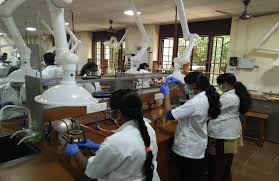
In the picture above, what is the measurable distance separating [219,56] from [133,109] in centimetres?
493

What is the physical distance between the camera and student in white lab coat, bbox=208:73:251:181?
98.4 inches

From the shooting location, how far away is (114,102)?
1310 millimetres

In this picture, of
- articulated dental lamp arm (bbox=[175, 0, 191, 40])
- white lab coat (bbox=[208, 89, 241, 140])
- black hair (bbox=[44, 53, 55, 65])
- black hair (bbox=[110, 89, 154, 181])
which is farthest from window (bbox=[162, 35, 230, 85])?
black hair (bbox=[110, 89, 154, 181])

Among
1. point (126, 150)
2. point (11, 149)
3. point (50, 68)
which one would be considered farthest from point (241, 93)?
point (50, 68)

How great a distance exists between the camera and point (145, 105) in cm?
345

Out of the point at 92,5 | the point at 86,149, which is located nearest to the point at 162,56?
the point at 92,5

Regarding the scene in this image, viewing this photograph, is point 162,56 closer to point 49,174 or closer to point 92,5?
point 92,5

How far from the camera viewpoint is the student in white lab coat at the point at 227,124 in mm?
2500

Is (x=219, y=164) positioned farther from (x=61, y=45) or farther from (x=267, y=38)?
(x=267, y=38)

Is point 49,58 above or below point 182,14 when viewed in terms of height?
below

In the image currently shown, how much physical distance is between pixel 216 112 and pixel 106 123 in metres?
1.28

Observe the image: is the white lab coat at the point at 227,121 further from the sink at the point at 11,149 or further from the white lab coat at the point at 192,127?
the sink at the point at 11,149

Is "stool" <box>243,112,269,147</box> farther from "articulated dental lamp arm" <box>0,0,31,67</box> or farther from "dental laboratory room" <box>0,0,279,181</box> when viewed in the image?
"articulated dental lamp arm" <box>0,0,31,67</box>

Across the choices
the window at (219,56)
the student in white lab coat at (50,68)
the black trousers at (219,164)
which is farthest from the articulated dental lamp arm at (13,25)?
the window at (219,56)
